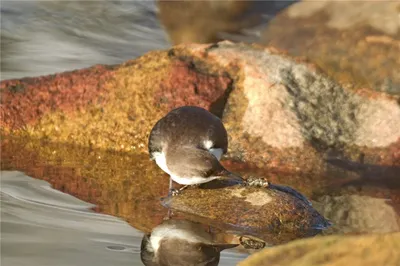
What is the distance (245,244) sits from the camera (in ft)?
18.4

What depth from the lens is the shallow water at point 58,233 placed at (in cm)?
509

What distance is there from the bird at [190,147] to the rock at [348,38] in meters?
2.53

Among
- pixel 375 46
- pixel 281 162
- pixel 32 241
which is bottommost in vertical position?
pixel 32 241

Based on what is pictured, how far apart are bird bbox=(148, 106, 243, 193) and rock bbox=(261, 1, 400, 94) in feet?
8.31

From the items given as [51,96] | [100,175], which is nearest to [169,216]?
[100,175]

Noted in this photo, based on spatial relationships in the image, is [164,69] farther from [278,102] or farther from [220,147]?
[220,147]

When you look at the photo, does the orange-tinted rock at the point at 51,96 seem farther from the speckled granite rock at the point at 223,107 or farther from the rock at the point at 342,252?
the rock at the point at 342,252

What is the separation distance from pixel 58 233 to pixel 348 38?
18.1 ft

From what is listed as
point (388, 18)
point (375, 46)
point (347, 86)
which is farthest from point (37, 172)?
point (388, 18)

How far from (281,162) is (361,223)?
4.81ft

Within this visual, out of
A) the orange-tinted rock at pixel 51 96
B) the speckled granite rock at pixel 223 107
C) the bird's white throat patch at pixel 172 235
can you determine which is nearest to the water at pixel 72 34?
the orange-tinted rock at pixel 51 96

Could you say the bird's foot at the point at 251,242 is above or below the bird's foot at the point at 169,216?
below

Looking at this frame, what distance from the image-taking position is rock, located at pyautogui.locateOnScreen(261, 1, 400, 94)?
360 inches

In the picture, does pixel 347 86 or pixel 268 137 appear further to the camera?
pixel 347 86
